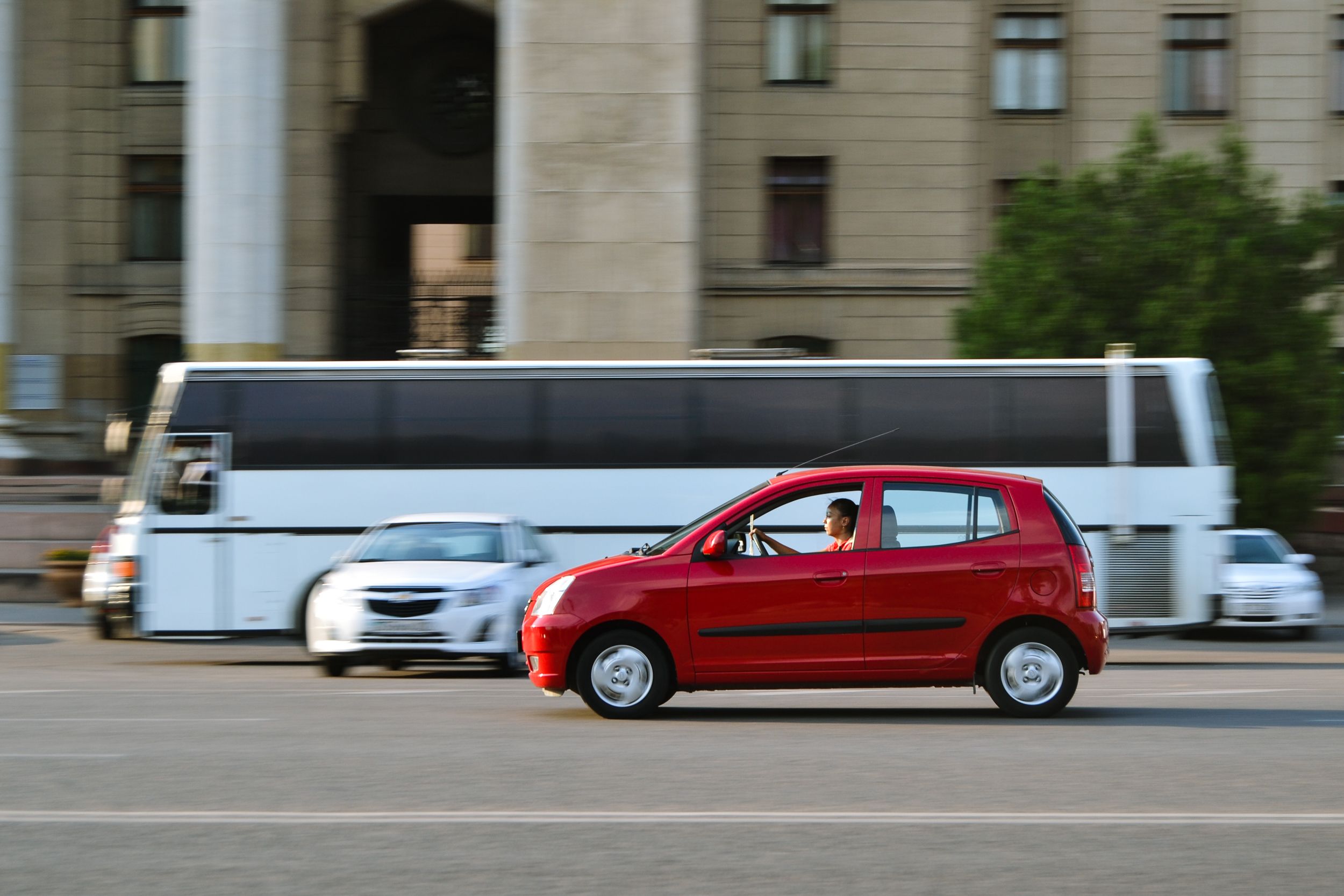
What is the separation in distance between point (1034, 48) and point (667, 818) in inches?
1088

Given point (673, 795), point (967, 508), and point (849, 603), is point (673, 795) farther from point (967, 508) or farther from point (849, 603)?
point (967, 508)

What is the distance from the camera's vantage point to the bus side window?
56.4 feet

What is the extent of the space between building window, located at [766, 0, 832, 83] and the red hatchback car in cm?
2209

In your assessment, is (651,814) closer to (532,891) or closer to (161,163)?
(532,891)

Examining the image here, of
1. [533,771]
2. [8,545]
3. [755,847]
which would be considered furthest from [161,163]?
[755,847]

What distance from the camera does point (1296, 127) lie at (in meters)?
31.0

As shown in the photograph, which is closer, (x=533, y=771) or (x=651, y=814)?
(x=651, y=814)

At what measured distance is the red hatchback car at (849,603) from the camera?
1006 cm

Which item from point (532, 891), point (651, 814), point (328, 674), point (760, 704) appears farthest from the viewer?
point (328, 674)

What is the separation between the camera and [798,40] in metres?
31.1

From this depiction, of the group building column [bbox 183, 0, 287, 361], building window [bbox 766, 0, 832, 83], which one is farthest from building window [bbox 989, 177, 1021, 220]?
building column [bbox 183, 0, 287, 361]

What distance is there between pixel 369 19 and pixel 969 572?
24254 mm

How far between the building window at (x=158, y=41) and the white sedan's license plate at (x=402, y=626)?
21.9m

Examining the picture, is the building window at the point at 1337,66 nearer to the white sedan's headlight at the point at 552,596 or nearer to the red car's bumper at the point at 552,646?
the white sedan's headlight at the point at 552,596
